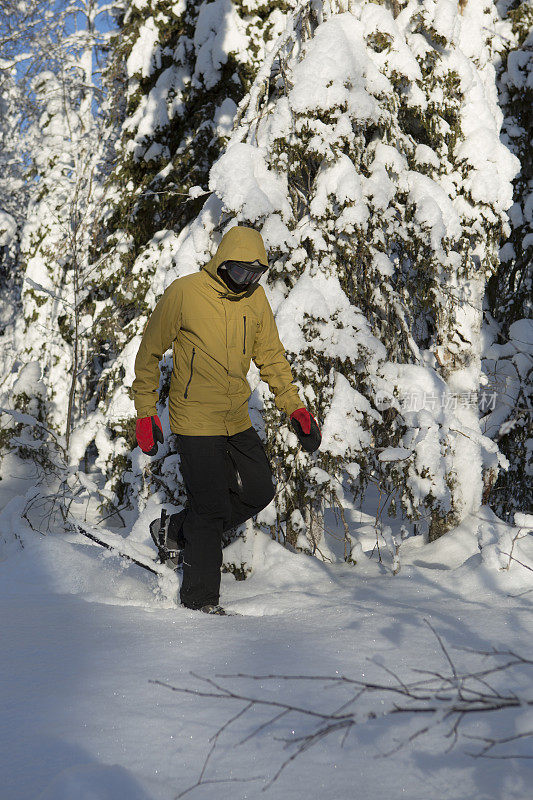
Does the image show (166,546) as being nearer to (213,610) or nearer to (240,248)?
(213,610)

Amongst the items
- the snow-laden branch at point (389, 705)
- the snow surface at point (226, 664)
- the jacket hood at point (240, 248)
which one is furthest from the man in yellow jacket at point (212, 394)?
the snow-laden branch at point (389, 705)

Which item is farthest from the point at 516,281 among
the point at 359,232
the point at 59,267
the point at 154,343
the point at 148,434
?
the point at 59,267

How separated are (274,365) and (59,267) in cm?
609

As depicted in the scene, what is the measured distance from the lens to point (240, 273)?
315 centimetres

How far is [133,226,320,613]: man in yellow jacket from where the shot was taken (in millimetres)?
3211

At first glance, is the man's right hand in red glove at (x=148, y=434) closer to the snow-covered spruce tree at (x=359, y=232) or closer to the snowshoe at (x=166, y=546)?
the snowshoe at (x=166, y=546)

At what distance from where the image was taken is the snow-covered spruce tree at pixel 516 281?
6695 millimetres

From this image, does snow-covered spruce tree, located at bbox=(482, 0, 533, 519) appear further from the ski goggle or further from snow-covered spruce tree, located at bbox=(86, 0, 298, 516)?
the ski goggle

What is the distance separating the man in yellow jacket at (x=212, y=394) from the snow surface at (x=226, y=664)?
1.16ft

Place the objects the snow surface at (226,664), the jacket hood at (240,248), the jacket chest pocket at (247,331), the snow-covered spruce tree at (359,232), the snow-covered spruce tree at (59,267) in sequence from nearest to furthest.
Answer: the snow surface at (226,664), the jacket hood at (240,248), the jacket chest pocket at (247,331), the snow-covered spruce tree at (359,232), the snow-covered spruce tree at (59,267)

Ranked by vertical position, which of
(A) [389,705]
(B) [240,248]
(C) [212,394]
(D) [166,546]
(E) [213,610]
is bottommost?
(E) [213,610]

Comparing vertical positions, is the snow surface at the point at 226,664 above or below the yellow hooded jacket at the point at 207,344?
below

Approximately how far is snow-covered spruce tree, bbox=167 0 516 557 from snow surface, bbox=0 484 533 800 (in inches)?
25.4

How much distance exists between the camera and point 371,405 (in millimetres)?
4035
